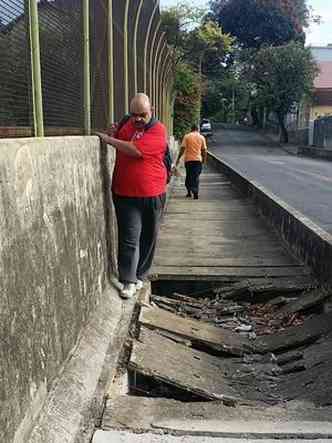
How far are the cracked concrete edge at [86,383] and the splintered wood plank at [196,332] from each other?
342 mm

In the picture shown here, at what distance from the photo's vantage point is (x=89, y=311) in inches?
168

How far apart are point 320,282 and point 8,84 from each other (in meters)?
4.11

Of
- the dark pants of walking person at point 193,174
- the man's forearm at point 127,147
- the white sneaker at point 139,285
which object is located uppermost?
the man's forearm at point 127,147

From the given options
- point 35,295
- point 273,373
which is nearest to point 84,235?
point 35,295

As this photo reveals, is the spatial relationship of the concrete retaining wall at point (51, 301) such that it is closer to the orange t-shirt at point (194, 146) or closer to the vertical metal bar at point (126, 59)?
the vertical metal bar at point (126, 59)

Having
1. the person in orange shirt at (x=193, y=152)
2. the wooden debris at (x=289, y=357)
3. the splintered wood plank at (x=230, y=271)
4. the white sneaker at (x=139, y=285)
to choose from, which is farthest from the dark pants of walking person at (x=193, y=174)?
the wooden debris at (x=289, y=357)

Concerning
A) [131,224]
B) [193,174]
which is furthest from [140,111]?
[193,174]

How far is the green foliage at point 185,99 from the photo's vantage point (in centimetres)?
3097

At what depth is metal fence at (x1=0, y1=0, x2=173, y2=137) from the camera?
3160mm

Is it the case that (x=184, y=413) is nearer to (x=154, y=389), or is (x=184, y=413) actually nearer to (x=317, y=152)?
(x=154, y=389)

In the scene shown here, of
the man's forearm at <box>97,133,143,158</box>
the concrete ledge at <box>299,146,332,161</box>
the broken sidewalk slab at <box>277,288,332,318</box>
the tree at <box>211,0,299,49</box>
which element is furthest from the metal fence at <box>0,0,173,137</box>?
the tree at <box>211,0,299,49</box>

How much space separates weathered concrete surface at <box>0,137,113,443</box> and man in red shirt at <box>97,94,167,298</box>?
644mm

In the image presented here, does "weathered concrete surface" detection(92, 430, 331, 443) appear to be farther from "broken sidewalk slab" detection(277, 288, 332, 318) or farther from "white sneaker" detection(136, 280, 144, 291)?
"broken sidewalk slab" detection(277, 288, 332, 318)

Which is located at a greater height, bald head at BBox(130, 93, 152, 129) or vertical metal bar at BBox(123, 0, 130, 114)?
vertical metal bar at BBox(123, 0, 130, 114)
